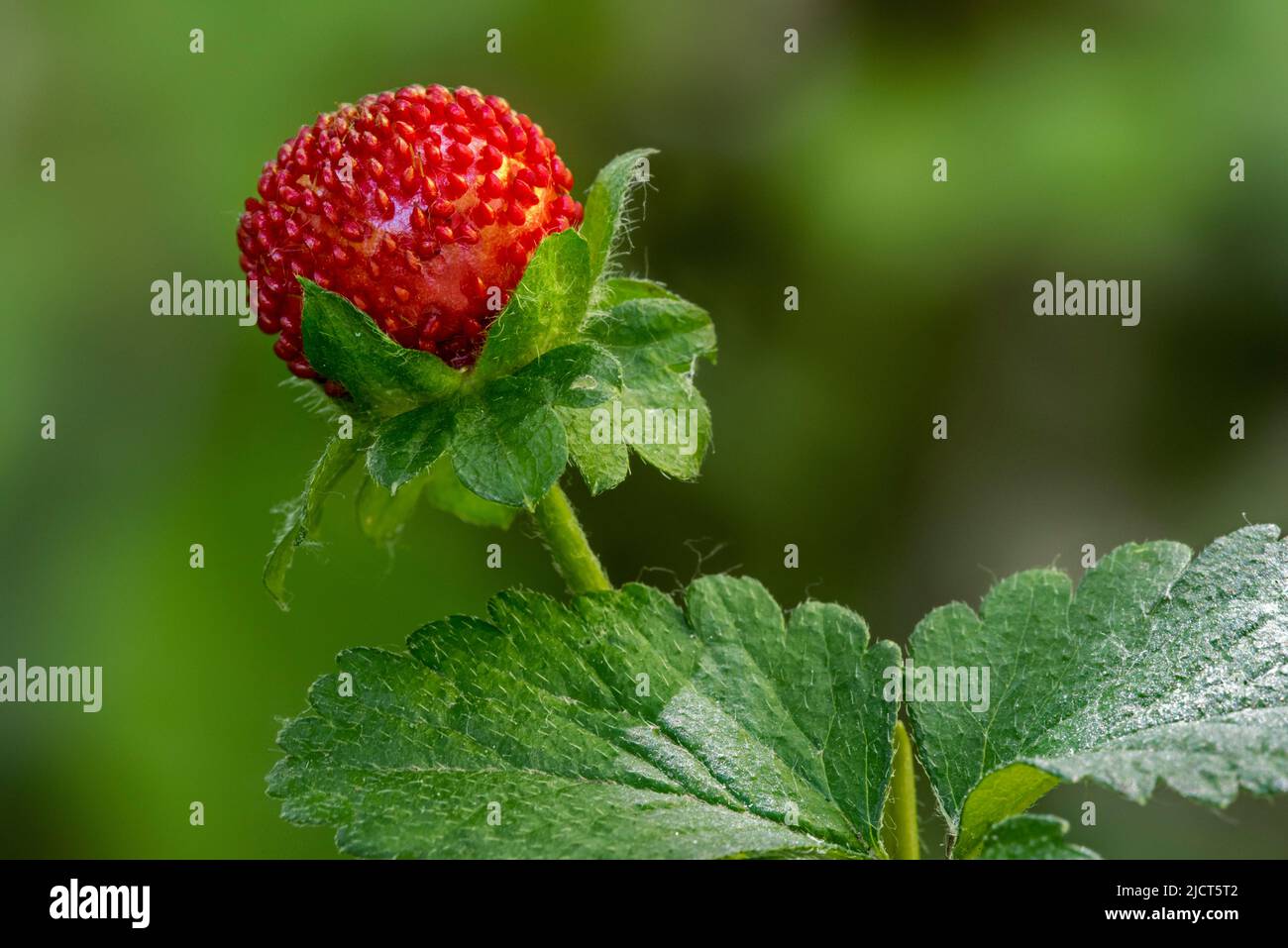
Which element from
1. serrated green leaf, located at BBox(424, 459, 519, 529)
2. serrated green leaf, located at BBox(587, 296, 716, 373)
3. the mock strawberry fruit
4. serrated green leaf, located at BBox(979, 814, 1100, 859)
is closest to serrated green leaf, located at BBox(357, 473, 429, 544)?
serrated green leaf, located at BBox(424, 459, 519, 529)

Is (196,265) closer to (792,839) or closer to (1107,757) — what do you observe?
(792,839)

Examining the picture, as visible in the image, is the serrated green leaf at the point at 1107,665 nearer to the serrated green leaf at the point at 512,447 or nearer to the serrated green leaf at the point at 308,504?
the serrated green leaf at the point at 512,447

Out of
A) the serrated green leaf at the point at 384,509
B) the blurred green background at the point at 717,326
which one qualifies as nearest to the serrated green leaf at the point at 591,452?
the serrated green leaf at the point at 384,509

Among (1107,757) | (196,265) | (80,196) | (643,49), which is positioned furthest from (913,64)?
(1107,757)

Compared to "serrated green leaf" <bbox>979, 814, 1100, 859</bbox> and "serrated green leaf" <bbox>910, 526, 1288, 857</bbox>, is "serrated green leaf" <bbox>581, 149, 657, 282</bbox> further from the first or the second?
"serrated green leaf" <bbox>979, 814, 1100, 859</bbox>

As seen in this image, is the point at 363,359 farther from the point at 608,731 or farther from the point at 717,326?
the point at 717,326
